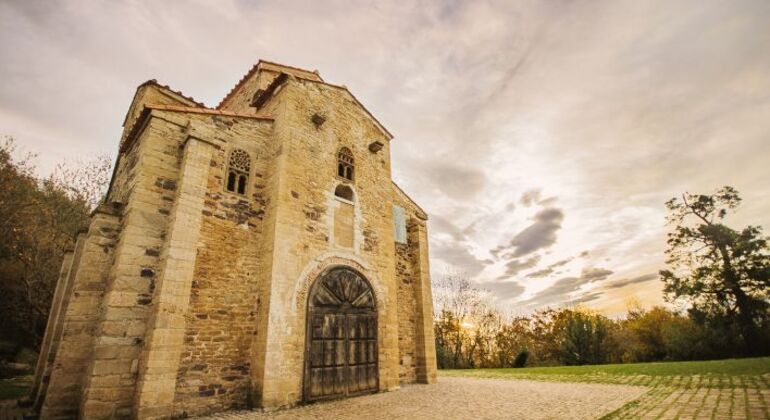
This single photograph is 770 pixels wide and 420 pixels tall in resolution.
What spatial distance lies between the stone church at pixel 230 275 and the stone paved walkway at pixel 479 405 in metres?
0.73

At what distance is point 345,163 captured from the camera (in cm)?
1173

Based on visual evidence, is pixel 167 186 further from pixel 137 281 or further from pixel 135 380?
pixel 135 380

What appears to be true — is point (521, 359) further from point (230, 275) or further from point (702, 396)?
point (230, 275)

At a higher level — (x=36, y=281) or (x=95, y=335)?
(x=36, y=281)

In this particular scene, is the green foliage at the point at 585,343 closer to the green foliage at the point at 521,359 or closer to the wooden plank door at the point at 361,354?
the green foliage at the point at 521,359

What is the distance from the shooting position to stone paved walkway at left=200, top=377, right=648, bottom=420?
683cm

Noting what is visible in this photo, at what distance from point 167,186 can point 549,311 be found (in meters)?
33.0

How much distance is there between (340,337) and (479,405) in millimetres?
3897

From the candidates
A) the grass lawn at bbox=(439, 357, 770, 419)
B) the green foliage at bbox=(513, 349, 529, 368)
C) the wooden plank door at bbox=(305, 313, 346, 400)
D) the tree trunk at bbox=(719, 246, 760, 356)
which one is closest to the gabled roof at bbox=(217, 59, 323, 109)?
Result: the wooden plank door at bbox=(305, 313, 346, 400)

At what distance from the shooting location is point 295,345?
841 centimetres

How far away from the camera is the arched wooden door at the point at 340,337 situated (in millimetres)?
8695

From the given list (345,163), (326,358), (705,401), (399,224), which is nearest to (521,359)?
(399,224)

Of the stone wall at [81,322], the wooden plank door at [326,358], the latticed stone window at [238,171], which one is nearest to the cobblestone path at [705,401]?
the wooden plank door at [326,358]

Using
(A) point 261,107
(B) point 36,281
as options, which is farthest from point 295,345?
(B) point 36,281
